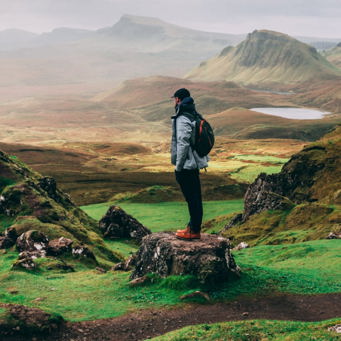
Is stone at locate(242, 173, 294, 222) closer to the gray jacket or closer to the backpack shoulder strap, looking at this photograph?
the gray jacket

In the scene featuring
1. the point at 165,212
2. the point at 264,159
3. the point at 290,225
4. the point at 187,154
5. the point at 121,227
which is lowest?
the point at 264,159

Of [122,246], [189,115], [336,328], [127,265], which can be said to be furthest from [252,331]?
[122,246]

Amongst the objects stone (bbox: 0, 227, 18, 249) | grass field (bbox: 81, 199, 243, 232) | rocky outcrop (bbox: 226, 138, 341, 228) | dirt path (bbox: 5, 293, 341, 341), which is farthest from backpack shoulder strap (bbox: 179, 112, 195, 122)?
grass field (bbox: 81, 199, 243, 232)

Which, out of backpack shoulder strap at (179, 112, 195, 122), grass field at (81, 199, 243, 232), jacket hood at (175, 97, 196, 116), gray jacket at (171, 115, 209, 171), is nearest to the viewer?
gray jacket at (171, 115, 209, 171)

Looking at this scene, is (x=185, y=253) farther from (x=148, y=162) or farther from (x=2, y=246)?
(x=148, y=162)

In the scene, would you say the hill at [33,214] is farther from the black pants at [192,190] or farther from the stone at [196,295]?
the stone at [196,295]

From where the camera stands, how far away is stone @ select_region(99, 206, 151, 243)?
4025 cm

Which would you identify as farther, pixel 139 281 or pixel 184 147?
pixel 139 281

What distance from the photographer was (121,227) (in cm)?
4038

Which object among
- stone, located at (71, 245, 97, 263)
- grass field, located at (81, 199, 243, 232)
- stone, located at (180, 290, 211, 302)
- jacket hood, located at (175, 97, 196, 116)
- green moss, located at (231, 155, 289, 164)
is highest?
jacket hood, located at (175, 97, 196, 116)

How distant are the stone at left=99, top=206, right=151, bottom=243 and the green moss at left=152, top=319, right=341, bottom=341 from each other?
26897mm

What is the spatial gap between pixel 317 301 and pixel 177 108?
8.53 meters

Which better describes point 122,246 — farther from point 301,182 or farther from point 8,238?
point 301,182

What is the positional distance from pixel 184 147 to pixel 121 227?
2483 centimetres
